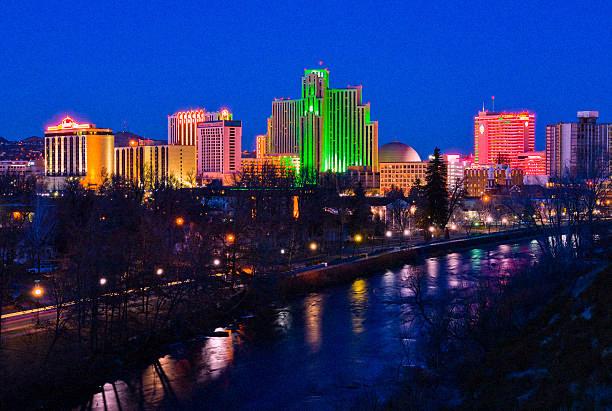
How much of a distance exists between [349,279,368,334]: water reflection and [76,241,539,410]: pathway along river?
0.10 ft

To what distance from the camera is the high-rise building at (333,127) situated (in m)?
121

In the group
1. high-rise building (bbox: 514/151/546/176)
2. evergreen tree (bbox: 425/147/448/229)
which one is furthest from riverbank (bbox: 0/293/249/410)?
high-rise building (bbox: 514/151/546/176)

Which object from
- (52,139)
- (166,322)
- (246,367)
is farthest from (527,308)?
(52,139)

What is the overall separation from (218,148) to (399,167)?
100ft

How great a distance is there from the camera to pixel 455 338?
15.4 meters

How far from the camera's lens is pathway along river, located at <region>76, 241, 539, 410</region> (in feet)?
46.3

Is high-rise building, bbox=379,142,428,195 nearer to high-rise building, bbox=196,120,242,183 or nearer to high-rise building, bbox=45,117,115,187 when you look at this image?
high-rise building, bbox=196,120,242,183

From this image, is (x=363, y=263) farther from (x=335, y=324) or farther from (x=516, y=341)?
(x=516, y=341)

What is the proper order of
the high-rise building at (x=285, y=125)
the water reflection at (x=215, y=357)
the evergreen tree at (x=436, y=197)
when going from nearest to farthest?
the water reflection at (x=215, y=357) → the evergreen tree at (x=436, y=197) → the high-rise building at (x=285, y=125)

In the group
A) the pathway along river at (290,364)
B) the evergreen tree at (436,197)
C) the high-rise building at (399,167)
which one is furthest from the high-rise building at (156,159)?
the pathway along river at (290,364)

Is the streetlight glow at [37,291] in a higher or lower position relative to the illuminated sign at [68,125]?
lower

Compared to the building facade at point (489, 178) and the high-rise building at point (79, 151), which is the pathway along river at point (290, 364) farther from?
the high-rise building at point (79, 151)

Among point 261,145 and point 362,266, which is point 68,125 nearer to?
point 261,145

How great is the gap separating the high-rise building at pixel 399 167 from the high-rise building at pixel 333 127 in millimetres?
9916
